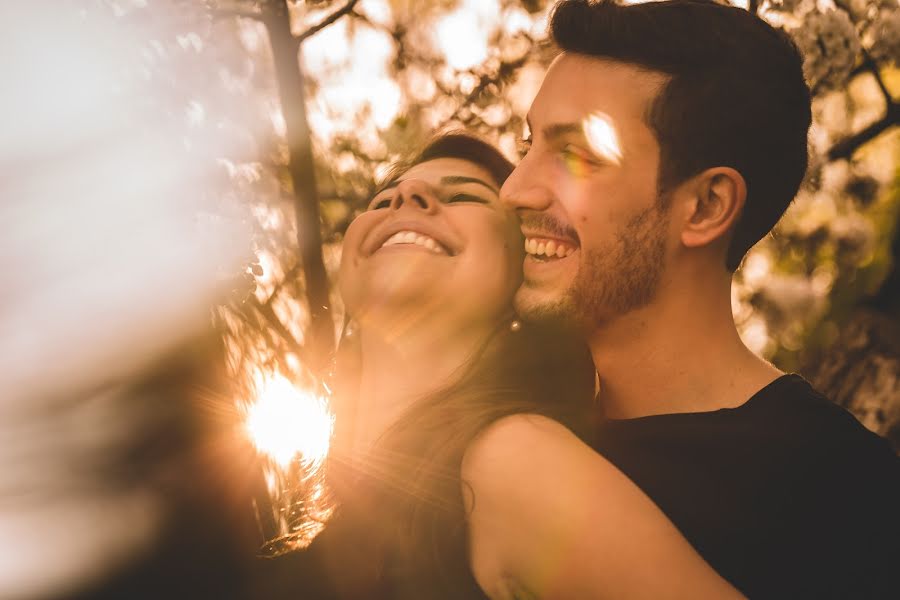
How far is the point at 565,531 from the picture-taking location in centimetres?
172

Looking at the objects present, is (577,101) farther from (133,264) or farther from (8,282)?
(8,282)

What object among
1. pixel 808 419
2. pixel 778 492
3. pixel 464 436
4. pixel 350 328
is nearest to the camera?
pixel 464 436

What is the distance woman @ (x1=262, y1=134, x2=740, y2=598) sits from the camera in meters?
1.73

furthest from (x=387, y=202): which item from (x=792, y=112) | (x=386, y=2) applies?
(x=386, y=2)

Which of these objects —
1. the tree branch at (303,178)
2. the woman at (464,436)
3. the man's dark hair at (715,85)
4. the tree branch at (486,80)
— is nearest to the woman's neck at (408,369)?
the woman at (464,436)


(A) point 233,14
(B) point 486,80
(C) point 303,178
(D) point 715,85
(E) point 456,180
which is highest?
(A) point 233,14


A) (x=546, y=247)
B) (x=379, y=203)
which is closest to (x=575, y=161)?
(x=546, y=247)

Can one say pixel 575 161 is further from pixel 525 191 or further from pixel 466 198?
pixel 466 198

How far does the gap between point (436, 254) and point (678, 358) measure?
1.01 meters

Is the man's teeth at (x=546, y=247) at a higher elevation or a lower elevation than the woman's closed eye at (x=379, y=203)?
lower

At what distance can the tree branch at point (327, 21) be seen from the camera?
4699mm

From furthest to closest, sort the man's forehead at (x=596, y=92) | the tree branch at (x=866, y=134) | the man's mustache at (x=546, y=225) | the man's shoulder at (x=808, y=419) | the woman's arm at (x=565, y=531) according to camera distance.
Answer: the tree branch at (x=866, y=134) < the man's forehead at (x=596, y=92) < the man's mustache at (x=546, y=225) < the man's shoulder at (x=808, y=419) < the woman's arm at (x=565, y=531)

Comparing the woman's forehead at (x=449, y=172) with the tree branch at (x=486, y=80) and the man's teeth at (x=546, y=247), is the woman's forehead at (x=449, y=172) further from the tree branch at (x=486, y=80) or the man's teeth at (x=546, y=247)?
the tree branch at (x=486, y=80)

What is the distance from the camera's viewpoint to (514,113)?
500 centimetres
